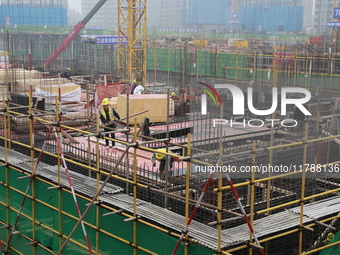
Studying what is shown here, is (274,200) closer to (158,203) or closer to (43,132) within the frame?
(158,203)

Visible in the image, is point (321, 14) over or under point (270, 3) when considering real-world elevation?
under

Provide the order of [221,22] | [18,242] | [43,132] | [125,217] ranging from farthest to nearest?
[221,22] < [43,132] < [18,242] < [125,217]

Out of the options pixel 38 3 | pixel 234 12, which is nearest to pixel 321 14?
pixel 234 12

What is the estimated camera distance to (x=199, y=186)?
32.0 ft

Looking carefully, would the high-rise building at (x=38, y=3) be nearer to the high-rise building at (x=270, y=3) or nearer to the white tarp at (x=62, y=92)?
the high-rise building at (x=270, y=3)

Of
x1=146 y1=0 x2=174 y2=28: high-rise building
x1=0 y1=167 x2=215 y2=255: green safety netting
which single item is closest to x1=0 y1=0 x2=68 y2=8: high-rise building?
x1=146 y1=0 x2=174 y2=28: high-rise building

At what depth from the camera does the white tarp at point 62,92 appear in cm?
2202

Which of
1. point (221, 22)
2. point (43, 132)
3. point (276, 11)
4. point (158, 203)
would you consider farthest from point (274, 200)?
point (221, 22)

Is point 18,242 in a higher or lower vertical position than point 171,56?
lower

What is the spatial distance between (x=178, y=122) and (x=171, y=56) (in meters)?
21.6

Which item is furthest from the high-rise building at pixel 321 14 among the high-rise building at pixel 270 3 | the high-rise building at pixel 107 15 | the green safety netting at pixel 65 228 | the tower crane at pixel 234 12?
the green safety netting at pixel 65 228

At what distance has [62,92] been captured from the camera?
2236cm

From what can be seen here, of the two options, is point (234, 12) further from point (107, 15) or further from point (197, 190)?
point (197, 190)

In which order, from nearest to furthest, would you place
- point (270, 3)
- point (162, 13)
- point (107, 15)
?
1. point (270, 3)
2. point (162, 13)
3. point (107, 15)
